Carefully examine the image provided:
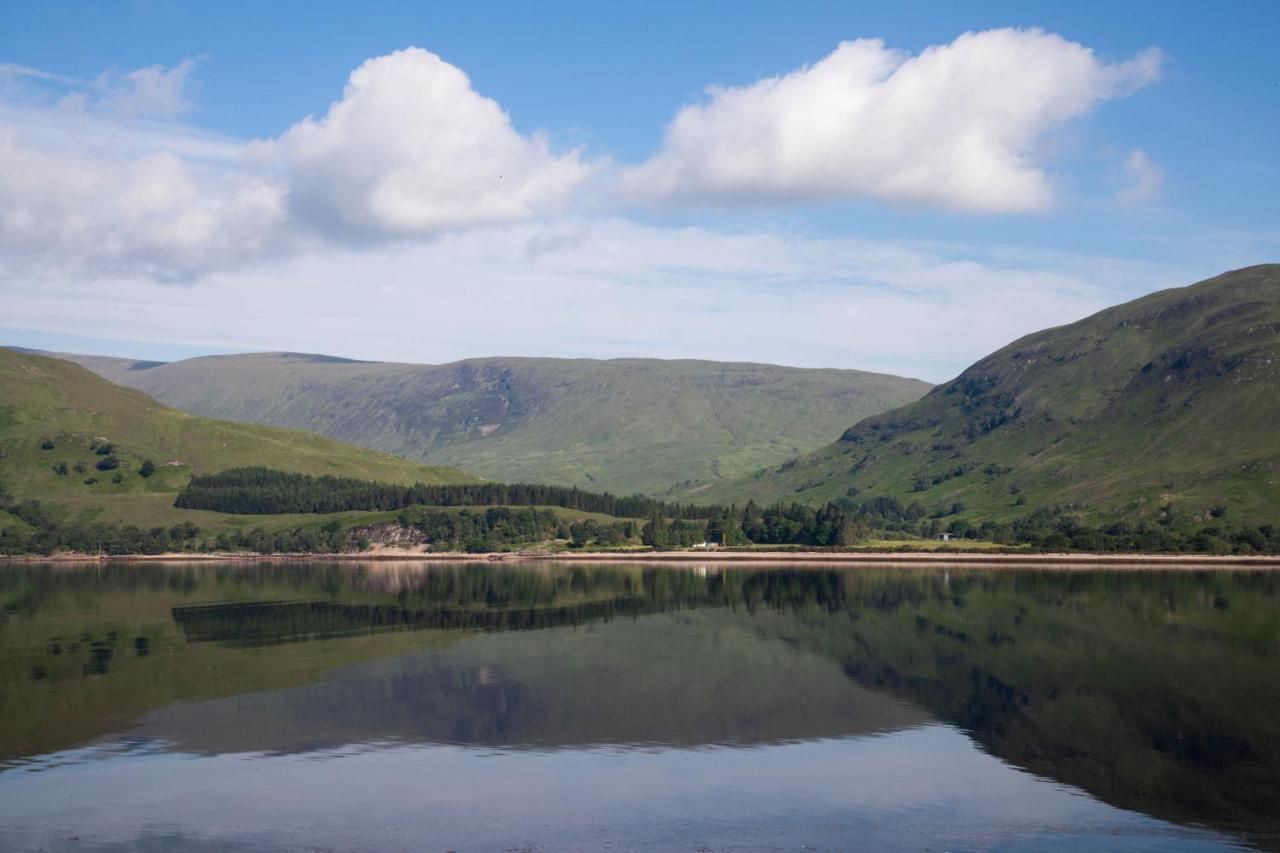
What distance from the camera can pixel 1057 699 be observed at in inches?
3155

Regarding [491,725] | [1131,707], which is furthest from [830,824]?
[1131,707]

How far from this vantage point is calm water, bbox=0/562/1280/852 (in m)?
50.0

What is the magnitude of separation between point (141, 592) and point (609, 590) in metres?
70.6

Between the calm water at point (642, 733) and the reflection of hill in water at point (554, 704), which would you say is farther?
the reflection of hill in water at point (554, 704)

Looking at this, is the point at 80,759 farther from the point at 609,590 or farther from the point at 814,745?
the point at 609,590

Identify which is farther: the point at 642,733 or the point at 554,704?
the point at 554,704

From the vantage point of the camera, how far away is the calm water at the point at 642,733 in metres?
50.0

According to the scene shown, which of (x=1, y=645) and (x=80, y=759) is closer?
(x=80, y=759)

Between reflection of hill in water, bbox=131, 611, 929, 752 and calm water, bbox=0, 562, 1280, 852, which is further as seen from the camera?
reflection of hill in water, bbox=131, 611, 929, 752

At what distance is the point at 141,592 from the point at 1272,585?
172 meters

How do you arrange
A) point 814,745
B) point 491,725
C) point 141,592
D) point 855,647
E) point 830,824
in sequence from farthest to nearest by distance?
point 141,592, point 855,647, point 491,725, point 814,745, point 830,824

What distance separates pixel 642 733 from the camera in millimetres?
69750

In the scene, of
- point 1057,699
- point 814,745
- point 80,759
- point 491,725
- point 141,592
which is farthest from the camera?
point 141,592

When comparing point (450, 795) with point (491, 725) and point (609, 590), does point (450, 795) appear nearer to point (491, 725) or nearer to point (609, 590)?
point (491, 725)
